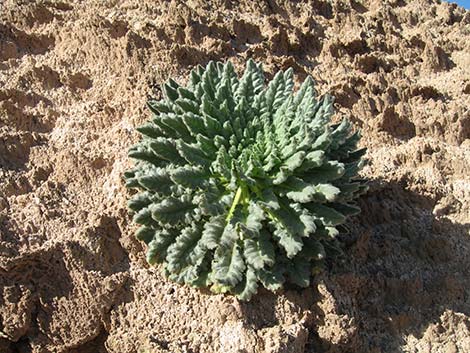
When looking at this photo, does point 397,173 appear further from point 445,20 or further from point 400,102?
point 445,20

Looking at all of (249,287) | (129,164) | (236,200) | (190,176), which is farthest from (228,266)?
(129,164)

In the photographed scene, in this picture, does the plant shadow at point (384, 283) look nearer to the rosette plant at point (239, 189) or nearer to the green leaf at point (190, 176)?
the rosette plant at point (239, 189)

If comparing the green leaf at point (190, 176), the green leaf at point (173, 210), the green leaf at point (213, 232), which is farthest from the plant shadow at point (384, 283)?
the green leaf at point (190, 176)

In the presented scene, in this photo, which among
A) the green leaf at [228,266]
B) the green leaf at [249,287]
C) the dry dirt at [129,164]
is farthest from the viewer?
the dry dirt at [129,164]

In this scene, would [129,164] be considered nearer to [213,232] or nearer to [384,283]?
[213,232]

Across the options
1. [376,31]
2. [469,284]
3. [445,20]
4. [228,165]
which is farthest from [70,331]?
[445,20]
